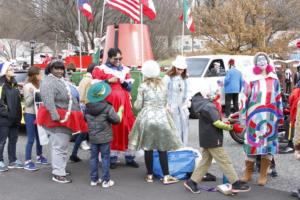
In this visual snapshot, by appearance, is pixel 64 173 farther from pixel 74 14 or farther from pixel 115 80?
pixel 74 14

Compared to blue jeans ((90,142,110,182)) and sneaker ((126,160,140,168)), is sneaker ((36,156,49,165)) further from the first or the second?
blue jeans ((90,142,110,182))

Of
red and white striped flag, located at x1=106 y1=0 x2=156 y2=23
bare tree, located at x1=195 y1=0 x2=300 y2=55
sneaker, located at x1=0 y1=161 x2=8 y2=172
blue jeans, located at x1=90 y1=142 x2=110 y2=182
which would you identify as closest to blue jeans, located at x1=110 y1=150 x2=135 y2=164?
blue jeans, located at x1=90 y1=142 x2=110 y2=182

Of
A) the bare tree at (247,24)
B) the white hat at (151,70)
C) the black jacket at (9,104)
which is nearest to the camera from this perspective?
the white hat at (151,70)

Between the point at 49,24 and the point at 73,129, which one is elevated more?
the point at 49,24

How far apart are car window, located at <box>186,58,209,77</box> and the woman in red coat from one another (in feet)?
23.4

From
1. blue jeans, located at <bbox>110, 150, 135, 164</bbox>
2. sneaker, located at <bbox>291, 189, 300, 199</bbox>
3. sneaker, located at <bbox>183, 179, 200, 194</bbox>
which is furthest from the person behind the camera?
blue jeans, located at <bbox>110, 150, 135, 164</bbox>

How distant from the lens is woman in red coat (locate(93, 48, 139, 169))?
6.91 meters

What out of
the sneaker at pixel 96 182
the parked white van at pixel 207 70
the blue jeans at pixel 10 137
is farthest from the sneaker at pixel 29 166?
the parked white van at pixel 207 70

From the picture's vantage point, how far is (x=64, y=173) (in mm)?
6590

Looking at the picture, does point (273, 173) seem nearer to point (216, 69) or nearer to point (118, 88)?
point (118, 88)

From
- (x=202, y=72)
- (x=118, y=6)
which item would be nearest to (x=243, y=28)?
(x=202, y=72)

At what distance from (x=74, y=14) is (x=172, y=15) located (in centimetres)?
949

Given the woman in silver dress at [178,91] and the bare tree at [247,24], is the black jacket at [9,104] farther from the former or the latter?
the bare tree at [247,24]

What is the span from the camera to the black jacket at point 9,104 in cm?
703
